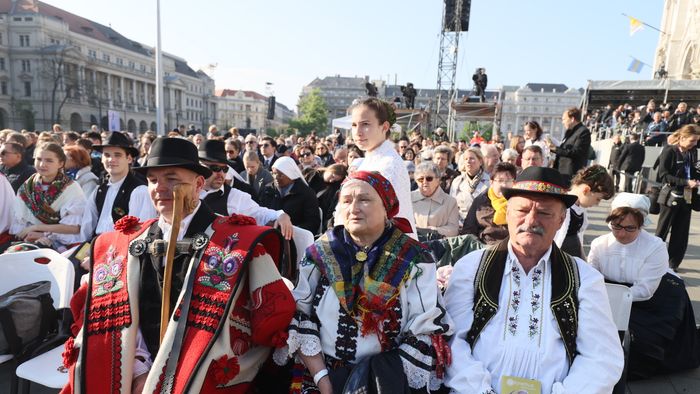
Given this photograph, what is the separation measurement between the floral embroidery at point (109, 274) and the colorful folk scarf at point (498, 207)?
2563 millimetres

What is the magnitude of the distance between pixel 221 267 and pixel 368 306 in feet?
2.31

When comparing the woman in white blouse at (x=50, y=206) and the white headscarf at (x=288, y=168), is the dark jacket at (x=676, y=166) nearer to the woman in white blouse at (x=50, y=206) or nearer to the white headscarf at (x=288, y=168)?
the white headscarf at (x=288, y=168)

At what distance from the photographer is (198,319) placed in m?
1.83

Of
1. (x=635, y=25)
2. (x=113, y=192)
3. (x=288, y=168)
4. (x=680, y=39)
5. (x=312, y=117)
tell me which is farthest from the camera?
(x=312, y=117)

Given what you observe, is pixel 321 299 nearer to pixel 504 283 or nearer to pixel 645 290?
pixel 504 283

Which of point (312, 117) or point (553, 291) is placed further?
point (312, 117)

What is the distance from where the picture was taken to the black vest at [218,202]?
3459 millimetres

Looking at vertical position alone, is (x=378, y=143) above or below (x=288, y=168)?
above

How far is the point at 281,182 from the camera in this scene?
4879 millimetres

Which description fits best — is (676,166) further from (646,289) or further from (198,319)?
(198,319)

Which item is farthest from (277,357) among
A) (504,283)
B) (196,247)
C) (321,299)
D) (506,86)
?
(506,86)

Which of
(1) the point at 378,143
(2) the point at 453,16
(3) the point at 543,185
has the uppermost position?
(2) the point at 453,16

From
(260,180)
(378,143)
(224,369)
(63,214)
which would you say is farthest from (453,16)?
(224,369)

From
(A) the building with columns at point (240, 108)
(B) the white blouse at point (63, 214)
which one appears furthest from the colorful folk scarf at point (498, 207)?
(A) the building with columns at point (240, 108)
